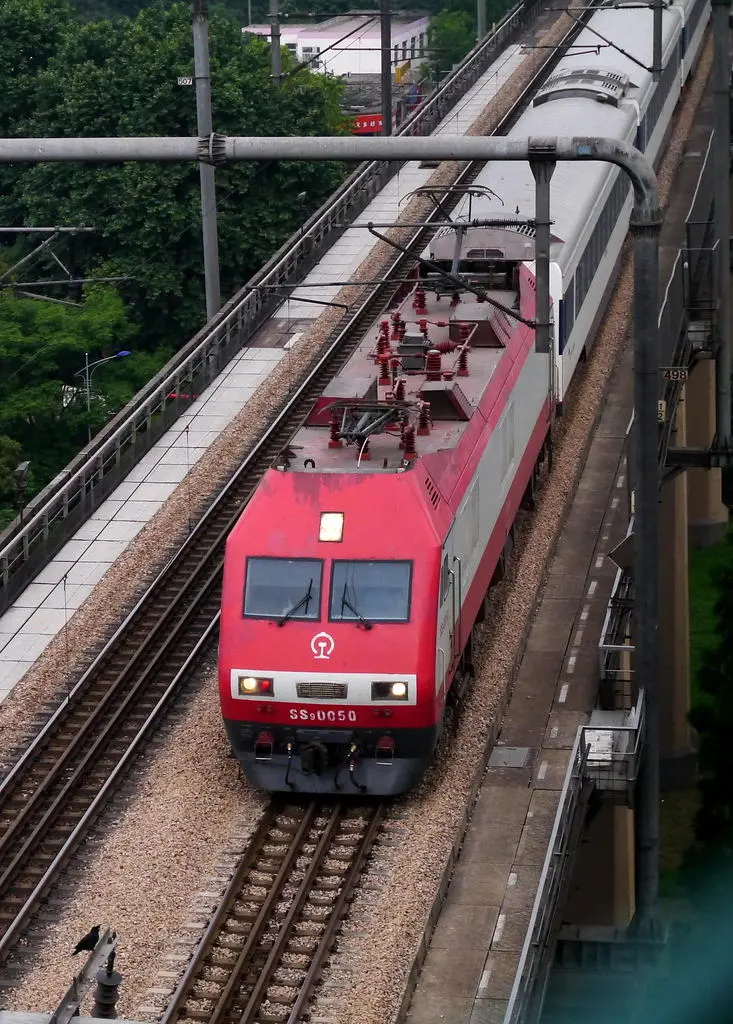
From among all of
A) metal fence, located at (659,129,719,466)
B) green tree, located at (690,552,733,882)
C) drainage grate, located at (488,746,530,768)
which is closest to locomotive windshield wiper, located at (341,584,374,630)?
drainage grate, located at (488,746,530,768)

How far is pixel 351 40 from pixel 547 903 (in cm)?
9427

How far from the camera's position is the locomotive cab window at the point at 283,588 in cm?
2322

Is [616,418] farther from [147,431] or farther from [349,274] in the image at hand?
[349,274]

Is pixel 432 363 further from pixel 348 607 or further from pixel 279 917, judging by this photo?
pixel 279 917

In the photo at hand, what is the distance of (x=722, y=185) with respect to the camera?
30.2m

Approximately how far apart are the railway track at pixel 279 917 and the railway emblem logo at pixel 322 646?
6.70ft

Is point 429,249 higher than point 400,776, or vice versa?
Answer: point 429,249

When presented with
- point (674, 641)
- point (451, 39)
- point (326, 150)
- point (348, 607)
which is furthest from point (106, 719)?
point (451, 39)

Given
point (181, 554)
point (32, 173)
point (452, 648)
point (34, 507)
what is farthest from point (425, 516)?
point (32, 173)

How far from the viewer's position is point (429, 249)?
3284 cm

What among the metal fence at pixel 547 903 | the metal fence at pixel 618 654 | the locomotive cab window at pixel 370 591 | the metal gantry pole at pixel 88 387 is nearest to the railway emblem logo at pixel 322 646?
the locomotive cab window at pixel 370 591

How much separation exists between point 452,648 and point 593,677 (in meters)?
3.40

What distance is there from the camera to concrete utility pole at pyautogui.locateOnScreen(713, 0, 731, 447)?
Result: 94.1 ft

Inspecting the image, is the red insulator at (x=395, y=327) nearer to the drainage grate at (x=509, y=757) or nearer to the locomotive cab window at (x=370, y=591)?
the locomotive cab window at (x=370, y=591)
